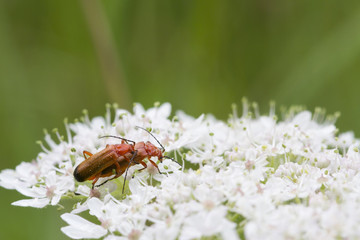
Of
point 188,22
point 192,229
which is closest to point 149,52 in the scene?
point 188,22

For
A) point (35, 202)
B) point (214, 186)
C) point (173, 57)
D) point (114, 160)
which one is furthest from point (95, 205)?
point (173, 57)

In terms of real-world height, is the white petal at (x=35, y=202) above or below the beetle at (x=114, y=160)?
below

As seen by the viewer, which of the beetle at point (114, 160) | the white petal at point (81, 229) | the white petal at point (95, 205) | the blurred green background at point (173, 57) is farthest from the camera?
the blurred green background at point (173, 57)

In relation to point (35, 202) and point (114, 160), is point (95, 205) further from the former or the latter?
point (35, 202)

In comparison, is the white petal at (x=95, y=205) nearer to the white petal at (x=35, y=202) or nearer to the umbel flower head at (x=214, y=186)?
the umbel flower head at (x=214, y=186)

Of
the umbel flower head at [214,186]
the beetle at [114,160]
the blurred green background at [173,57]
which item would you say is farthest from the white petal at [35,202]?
the blurred green background at [173,57]

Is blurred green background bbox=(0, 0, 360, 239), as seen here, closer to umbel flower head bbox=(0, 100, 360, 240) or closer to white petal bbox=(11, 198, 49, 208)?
umbel flower head bbox=(0, 100, 360, 240)

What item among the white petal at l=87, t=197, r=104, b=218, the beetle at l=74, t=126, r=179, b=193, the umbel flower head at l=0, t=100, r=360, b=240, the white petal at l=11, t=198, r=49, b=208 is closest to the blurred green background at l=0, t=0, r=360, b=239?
the umbel flower head at l=0, t=100, r=360, b=240
